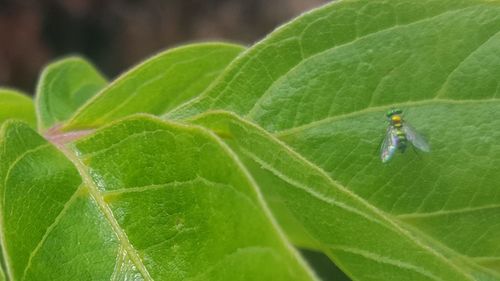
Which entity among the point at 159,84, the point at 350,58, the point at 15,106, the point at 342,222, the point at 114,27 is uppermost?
the point at 114,27

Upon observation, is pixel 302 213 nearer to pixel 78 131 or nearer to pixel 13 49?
pixel 78 131

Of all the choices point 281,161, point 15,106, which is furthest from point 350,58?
point 15,106

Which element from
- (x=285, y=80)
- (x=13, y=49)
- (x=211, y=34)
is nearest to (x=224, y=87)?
(x=285, y=80)

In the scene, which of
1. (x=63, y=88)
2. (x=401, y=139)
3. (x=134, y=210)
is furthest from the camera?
(x=63, y=88)

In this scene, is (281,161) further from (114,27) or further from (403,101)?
(114,27)

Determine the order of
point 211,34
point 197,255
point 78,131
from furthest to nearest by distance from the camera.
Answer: point 211,34 → point 78,131 → point 197,255
